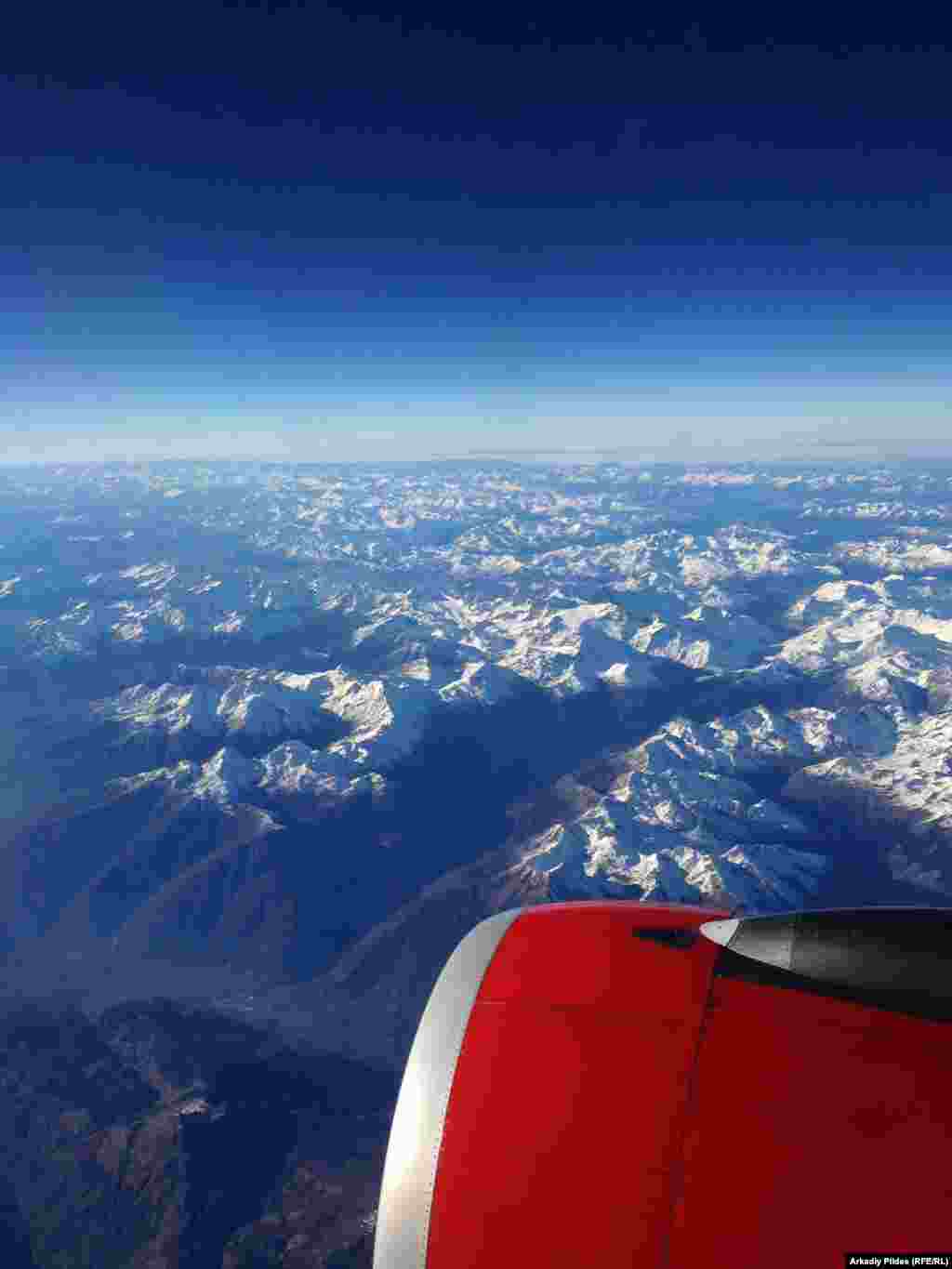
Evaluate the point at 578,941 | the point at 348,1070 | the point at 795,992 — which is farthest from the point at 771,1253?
the point at 348,1070

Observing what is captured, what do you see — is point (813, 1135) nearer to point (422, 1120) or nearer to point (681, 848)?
point (422, 1120)

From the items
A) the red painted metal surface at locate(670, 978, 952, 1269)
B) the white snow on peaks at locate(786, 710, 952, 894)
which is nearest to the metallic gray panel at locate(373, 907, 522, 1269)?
the red painted metal surface at locate(670, 978, 952, 1269)

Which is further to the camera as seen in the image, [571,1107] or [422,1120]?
[422,1120]

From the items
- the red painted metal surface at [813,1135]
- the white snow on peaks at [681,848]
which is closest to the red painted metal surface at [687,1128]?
the red painted metal surface at [813,1135]

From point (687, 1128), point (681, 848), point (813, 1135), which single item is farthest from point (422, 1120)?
point (681, 848)

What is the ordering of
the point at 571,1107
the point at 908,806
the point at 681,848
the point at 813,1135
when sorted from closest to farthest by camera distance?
the point at 813,1135 < the point at 571,1107 < the point at 681,848 < the point at 908,806

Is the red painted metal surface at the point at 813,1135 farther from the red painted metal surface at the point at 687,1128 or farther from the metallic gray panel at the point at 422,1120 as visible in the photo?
the metallic gray panel at the point at 422,1120

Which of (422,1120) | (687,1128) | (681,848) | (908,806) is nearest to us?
(687,1128)

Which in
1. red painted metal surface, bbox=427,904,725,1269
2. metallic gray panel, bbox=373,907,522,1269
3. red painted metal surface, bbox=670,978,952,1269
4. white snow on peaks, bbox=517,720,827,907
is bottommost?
white snow on peaks, bbox=517,720,827,907

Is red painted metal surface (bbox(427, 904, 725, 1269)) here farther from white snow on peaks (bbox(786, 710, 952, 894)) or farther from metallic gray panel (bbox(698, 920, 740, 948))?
white snow on peaks (bbox(786, 710, 952, 894))
